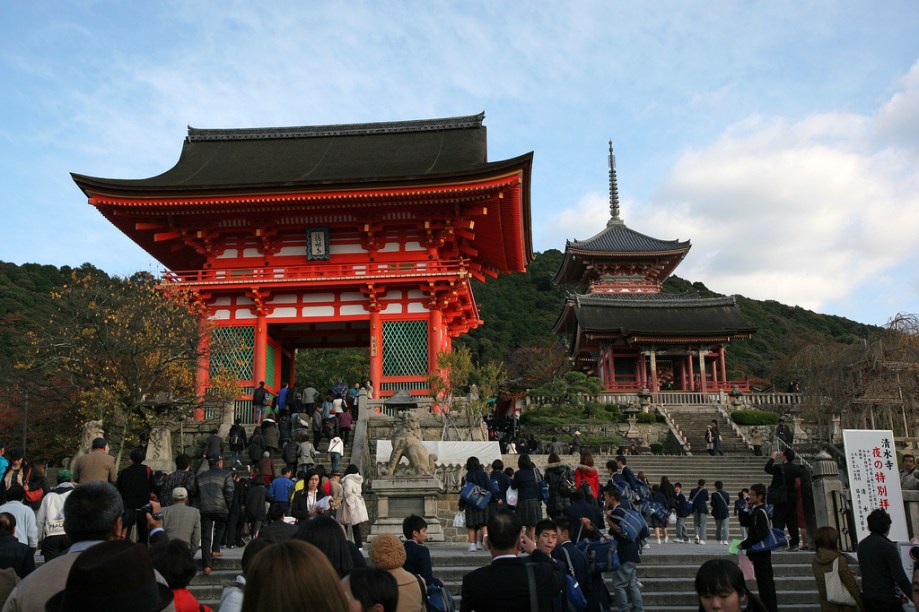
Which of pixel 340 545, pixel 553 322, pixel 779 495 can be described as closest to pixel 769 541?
pixel 779 495

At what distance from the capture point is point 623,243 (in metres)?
53.5

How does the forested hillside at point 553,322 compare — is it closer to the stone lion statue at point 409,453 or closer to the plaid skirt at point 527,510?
the stone lion statue at point 409,453

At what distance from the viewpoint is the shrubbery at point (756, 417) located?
1313 inches

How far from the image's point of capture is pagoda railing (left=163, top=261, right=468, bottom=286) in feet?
78.4

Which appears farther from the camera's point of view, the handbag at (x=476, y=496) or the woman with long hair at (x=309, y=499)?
the handbag at (x=476, y=496)

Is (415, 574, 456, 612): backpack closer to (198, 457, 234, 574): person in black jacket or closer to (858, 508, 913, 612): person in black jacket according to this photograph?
(858, 508, 913, 612): person in black jacket

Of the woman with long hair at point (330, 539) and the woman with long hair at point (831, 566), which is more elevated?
the woman with long hair at point (330, 539)

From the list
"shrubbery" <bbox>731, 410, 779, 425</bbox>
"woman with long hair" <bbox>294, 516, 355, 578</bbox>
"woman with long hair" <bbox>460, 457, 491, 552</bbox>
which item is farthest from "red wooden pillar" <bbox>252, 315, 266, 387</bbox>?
"shrubbery" <bbox>731, 410, 779, 425</bbox>

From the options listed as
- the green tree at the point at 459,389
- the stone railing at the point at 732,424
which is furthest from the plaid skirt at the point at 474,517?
the stone railing at the point at 732,424

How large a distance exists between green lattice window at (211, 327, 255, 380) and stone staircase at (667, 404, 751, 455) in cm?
1684

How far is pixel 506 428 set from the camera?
32.6 metres

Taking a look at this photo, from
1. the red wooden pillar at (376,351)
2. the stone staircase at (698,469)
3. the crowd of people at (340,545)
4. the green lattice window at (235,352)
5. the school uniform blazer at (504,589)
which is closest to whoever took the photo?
the crowd of people at (340,545)

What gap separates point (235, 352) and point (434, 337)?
19.7ft

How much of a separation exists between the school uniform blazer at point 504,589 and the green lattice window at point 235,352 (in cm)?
1981
